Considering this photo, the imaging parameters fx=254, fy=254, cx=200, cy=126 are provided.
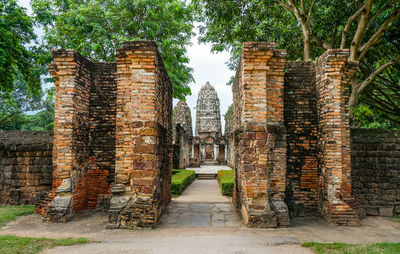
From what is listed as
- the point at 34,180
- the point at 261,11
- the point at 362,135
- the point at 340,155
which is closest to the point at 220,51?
the point at 261,11

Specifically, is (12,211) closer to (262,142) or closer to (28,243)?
(28,243)

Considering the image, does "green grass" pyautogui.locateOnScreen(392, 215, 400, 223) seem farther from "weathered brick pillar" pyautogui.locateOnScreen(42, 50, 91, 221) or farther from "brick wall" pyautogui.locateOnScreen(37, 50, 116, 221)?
"weathered brick pillar" pyautogui.locateOnScreen(42, 50, 91, 221)

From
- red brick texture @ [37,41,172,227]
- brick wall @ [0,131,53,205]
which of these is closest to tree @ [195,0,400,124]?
red brick texture @ [37,41,172,227]

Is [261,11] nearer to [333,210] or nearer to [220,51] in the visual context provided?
[220,51]

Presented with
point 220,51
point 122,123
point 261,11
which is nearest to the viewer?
point 122,123

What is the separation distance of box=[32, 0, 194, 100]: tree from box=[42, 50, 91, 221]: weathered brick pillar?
14.7 feet

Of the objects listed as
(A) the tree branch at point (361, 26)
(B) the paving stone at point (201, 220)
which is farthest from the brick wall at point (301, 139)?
(A) the tree branch at point (361, 26)

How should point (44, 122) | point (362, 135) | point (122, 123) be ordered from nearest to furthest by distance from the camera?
point (122, 123) < point (362, 135) < point (44, 122)

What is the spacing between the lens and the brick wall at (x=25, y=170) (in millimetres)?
7656

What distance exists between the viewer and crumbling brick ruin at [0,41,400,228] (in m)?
5.66

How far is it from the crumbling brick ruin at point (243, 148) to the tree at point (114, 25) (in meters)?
4.90

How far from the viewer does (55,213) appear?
19.5 feet

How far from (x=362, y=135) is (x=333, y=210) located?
297 centimetres

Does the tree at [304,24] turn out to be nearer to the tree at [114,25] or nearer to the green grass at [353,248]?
the tree at [114,25]
